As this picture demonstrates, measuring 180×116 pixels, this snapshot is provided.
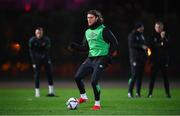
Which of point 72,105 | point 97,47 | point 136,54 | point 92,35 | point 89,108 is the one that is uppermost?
point 92,35

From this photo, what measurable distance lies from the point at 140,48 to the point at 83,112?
7.05 metres

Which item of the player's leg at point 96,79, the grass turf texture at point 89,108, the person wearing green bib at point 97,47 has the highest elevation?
the person wearing green bib at point 97,47

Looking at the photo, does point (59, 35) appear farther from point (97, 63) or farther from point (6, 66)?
point (97, 63)

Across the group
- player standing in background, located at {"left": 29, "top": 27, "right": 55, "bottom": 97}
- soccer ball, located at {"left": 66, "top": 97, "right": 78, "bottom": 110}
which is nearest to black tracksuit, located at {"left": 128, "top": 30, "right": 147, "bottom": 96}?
player standing in background, located at {"left": 29, "top": 27, "right": 55, "bottom": 97}

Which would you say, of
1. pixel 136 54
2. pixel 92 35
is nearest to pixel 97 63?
pixel 92 35

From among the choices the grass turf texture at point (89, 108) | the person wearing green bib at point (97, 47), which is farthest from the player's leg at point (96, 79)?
the grass turf texture at point (89, 108)

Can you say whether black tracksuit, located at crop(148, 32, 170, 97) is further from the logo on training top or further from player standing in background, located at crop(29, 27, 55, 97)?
the logo on training top

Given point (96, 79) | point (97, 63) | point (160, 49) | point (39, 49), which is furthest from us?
point (39, 49)

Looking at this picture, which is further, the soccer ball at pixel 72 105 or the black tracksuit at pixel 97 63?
the black tracksuit at pixel 97 63

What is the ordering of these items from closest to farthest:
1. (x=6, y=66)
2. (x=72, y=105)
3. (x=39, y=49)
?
(x=72, y=105) → (x=39, y=49) → (x=6, y=66)

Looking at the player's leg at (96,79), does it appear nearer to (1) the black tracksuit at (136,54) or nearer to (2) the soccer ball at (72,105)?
(2) the soccer ball at (72,105)

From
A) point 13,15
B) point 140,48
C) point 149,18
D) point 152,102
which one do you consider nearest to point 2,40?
point 13,15

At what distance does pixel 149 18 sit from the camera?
41.7 meters

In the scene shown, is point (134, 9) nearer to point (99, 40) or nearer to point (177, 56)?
point (177, 56)
